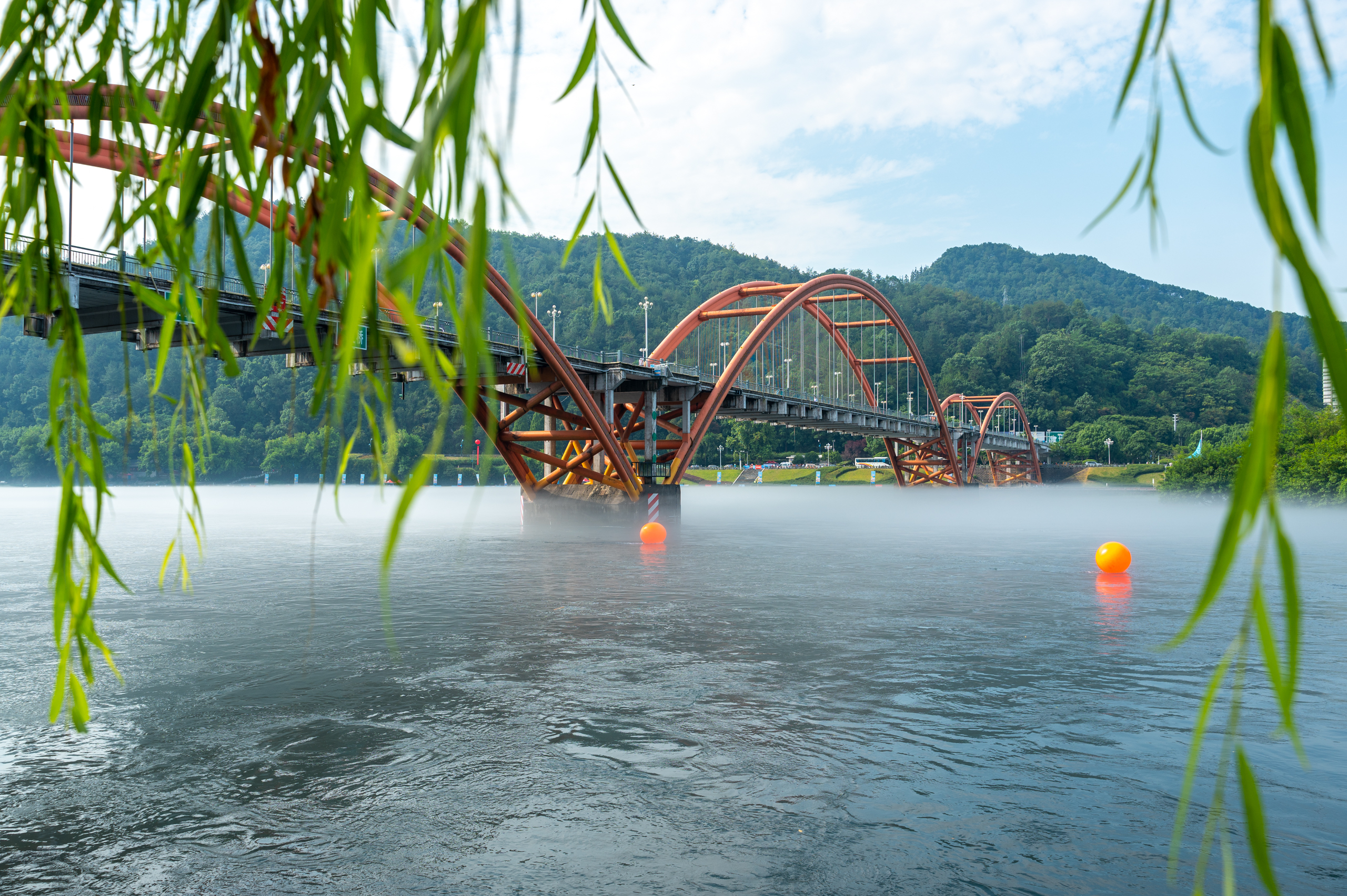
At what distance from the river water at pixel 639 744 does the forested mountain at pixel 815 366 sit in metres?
82.1

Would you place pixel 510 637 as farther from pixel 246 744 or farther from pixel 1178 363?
pixel 1178 363

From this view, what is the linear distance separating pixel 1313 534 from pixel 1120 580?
54.7 feet

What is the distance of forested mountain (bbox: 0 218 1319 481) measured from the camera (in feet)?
386

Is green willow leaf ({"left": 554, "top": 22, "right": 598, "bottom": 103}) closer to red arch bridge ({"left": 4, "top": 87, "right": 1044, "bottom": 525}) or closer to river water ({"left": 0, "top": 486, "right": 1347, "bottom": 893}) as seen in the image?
red arch bridge ({"left": 4, "top": 87, "right": 1044, "bottom": 525})

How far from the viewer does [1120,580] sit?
19.6 metres

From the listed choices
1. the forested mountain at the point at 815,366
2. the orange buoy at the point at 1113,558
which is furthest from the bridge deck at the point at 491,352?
the forested mountain at the point at 815,366

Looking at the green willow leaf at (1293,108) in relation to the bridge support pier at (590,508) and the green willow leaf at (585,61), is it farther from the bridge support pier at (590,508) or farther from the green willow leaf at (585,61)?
the bridge support pier at (590,508)

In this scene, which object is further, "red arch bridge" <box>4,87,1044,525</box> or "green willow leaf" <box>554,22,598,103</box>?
"red arch bridge" <box>4,87,1044,525</box>

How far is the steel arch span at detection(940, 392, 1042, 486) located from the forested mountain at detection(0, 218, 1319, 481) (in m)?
12.3

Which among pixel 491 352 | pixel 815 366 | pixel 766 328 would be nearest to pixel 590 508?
pixel 766 328

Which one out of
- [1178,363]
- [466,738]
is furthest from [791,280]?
[466,738]

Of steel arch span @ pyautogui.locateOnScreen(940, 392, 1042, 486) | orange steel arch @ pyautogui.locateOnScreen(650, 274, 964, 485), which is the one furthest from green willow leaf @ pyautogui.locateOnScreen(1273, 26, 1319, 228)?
steel arch span @ pyautogui.locateOnScreen(940, 392, 1042, 486)

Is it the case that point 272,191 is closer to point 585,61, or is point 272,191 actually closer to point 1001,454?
point 585,61

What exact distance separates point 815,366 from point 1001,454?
25923mm
